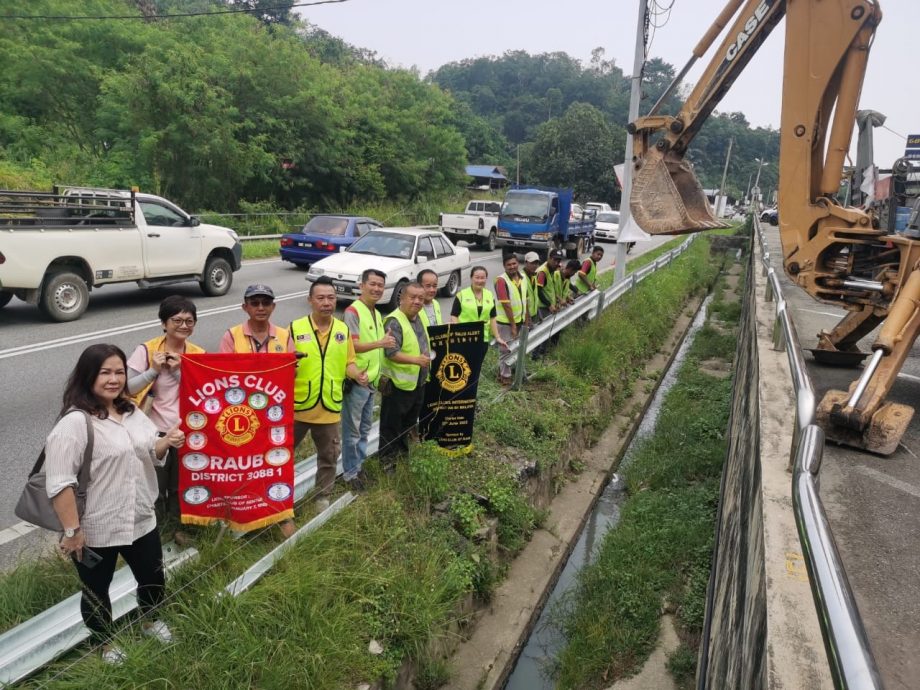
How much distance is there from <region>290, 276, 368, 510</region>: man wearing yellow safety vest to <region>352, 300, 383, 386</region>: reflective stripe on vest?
0.20m

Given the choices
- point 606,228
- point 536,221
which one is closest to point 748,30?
point 536,221

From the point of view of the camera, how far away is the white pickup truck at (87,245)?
861cm

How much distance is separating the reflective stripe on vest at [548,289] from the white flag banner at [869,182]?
4020mm

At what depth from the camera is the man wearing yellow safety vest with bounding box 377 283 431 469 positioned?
4.74 metres

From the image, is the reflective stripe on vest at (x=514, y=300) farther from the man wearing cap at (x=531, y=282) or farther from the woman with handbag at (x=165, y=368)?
the woman with handbag at (x=165, y=368)

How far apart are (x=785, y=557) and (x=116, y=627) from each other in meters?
3.31

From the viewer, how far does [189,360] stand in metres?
3.37

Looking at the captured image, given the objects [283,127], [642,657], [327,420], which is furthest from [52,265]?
[283,127]

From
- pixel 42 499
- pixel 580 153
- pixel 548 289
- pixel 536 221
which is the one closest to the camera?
pixel 42 499

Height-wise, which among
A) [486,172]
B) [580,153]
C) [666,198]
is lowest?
[666,198]

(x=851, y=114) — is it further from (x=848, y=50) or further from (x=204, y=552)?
(x=204, y=552)

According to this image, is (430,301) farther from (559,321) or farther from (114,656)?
(559,321)

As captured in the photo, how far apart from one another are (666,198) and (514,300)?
7.36 ft

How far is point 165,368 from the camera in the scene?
3.48 m
